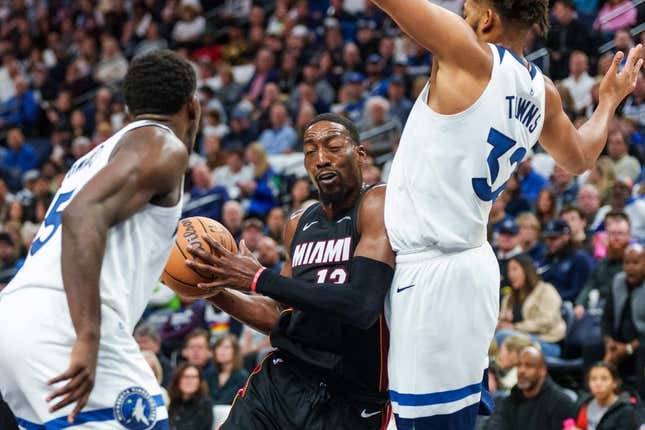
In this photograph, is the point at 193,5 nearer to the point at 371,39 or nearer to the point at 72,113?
the point at 72,113

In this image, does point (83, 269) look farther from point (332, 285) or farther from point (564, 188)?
point (564, 188)

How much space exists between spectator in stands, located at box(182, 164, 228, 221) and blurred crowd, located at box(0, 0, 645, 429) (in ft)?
0.08

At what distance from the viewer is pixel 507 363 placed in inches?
321

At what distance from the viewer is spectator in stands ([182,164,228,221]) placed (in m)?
12.6

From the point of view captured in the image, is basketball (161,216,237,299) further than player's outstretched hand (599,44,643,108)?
No

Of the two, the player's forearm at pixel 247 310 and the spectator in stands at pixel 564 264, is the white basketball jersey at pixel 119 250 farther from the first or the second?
the spectator in stands at pixel 564 264

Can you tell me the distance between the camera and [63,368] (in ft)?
10.9

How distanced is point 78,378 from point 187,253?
123cm

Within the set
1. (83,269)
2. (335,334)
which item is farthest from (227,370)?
(83,269)

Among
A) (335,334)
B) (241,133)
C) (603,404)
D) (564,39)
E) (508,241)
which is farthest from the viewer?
(241,133)

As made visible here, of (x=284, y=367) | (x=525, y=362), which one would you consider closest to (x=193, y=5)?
(x=525, y=362)

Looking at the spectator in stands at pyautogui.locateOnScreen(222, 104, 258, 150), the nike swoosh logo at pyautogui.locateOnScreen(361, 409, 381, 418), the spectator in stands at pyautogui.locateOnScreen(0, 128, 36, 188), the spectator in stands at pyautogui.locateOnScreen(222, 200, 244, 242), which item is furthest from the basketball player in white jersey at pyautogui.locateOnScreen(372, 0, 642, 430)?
the spectator in stands at pyautogui.locateOnScreen(0, 128, 36, 188)

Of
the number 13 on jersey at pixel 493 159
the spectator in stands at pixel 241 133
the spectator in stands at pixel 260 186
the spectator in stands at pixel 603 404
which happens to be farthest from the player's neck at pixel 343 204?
the spectator in stands at pixel 241 133

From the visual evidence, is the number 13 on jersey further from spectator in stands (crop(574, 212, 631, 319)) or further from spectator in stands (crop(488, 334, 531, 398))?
spectator in stands (crop(574, 212, 631, 319))
